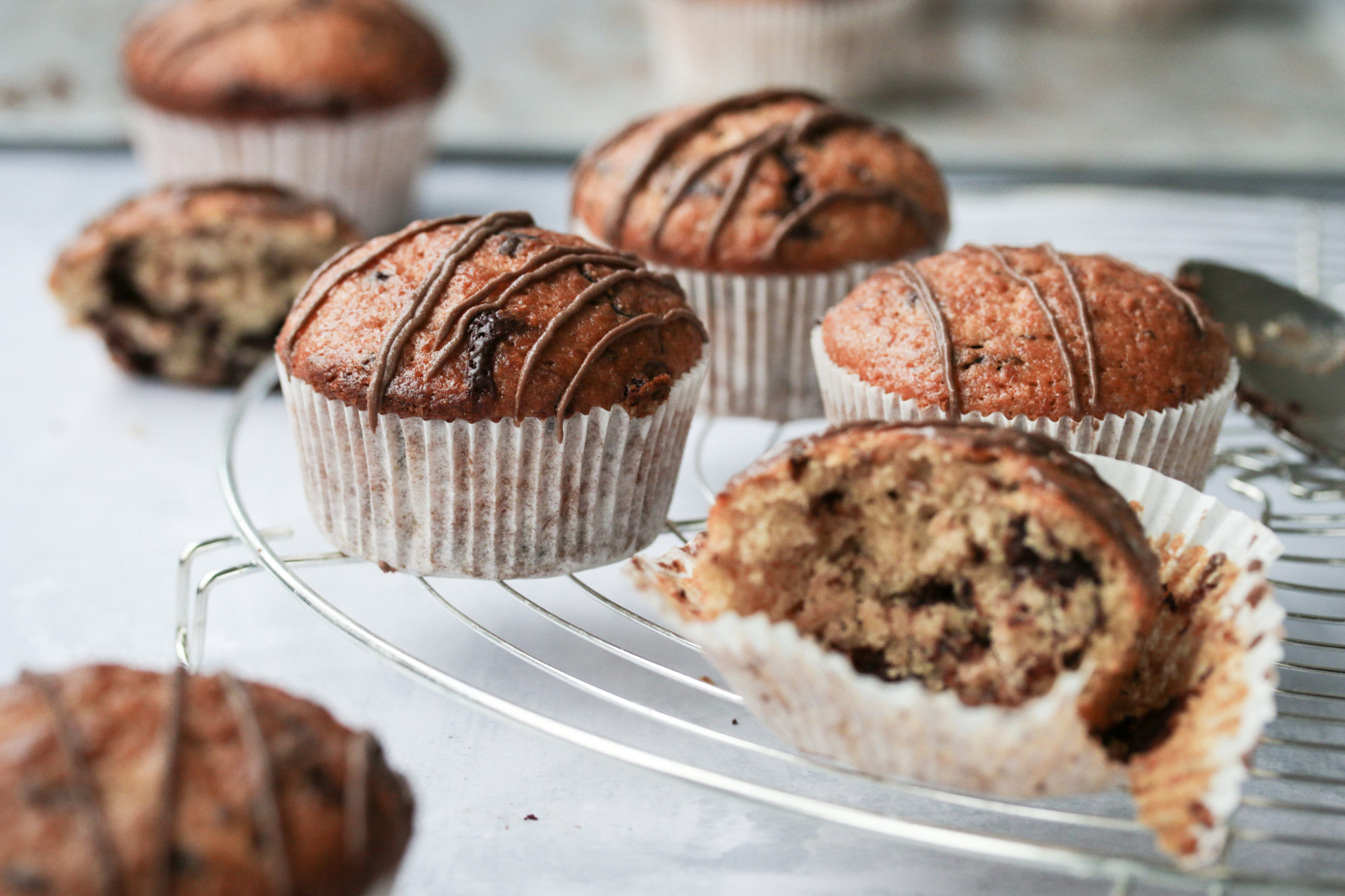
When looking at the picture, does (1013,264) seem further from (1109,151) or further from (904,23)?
(904,23)

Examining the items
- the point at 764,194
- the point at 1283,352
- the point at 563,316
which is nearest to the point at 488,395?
the point at 563,316

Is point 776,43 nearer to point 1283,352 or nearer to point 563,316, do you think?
point 1283,352

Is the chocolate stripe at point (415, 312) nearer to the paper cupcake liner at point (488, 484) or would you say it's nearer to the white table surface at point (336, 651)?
the paper cupcake liner at point (488, 484)

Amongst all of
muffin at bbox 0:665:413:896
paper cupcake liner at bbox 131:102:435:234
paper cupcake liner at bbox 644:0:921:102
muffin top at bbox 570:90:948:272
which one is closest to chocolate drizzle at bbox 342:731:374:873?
muffin at bbox 0:665:413:896

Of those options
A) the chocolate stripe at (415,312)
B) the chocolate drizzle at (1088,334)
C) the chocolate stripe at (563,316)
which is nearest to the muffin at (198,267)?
the chocolate stripe at (415,312)

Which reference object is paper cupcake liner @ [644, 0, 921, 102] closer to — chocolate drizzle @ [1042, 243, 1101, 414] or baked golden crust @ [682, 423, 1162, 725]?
chocolate drizzle @ [1042, 243, 1101, 414]

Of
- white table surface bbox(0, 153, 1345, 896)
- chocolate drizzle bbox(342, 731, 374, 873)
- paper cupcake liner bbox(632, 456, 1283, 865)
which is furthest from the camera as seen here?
white table surface bbox(0, 153, 1345, 896)

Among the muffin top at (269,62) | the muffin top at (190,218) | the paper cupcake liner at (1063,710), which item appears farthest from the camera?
the muffin top at (269,62)
